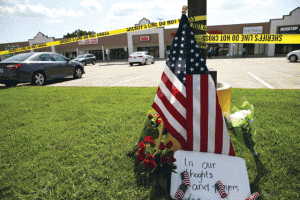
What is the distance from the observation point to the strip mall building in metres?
36.0

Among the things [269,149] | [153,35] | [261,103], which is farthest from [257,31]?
[269,149]

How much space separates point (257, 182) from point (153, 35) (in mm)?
40539

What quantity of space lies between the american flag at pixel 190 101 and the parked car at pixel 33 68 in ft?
28.2

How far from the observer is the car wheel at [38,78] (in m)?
9.27

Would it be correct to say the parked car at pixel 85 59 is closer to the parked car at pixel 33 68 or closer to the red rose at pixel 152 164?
the parked car at pixel 33 68

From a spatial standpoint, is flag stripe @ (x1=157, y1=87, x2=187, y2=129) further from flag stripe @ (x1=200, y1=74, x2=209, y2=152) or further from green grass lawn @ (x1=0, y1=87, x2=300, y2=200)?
green grass lawn @ (x1=0, y1=87, x2=300, y2=200)

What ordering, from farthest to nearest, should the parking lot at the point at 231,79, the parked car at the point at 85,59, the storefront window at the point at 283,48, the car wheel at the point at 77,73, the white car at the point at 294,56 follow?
1. the storefront window at the point at 283,48
2. the parked car at the point at 85,59
3. the white car at the point at 294,56
4. the car wheel at the point at 77,73
5. the parking lot at the point at 231,79

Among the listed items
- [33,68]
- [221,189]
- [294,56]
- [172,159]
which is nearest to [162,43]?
[294,56]

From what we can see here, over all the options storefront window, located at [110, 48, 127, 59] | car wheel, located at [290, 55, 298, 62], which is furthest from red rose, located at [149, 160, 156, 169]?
storefront window, located at [110, 48, 127, 59]

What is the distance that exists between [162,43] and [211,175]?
1585 inches

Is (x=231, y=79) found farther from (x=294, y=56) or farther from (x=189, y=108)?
(x=294, y=56)

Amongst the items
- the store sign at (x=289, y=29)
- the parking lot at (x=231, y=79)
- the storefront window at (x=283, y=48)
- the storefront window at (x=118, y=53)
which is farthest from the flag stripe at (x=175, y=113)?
the storefront window at (x=118, y=53)

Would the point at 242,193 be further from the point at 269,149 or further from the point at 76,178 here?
the point at 76,178

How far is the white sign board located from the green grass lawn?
306 mm
